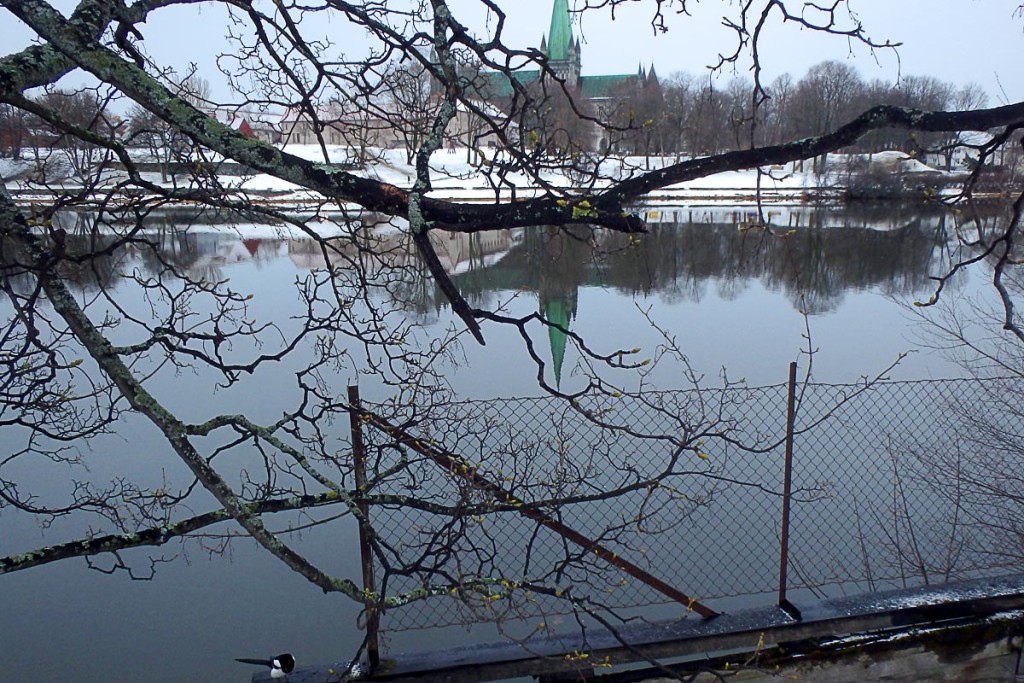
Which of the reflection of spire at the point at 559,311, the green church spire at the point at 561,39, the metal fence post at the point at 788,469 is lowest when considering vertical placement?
the metal fence post at the point at 788,469

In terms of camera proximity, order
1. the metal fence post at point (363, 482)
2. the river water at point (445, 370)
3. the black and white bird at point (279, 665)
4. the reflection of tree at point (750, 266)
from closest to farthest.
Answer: the metal fence post at point (363, 482) → the black and white bird at point (279, 665) → the river water at point (445, 370) → the reflection of tree at point (750, 266)

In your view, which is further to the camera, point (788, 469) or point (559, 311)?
point (559, 311)

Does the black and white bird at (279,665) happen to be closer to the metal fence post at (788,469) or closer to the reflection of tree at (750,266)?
the metal fence post at (788,469)

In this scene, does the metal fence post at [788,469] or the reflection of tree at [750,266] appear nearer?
the metal fence post at [788,469]

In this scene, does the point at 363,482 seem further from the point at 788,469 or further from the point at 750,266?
the point at 750,266

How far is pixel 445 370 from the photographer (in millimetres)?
8688

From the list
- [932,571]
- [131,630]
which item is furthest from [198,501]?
[932,571]

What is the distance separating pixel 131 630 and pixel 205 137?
4.53m

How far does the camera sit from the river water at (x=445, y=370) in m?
5.49

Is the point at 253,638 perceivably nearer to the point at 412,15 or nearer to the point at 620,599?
the point at 620,599

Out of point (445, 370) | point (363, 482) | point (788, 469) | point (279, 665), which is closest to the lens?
point (363, 482)

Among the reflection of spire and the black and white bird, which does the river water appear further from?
the black and white bird

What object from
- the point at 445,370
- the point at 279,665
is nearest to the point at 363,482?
the point at 279,665

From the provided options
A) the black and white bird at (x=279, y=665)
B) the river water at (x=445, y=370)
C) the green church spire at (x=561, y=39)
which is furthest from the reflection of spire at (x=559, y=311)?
the black and white bird at (x=279, y=665)
